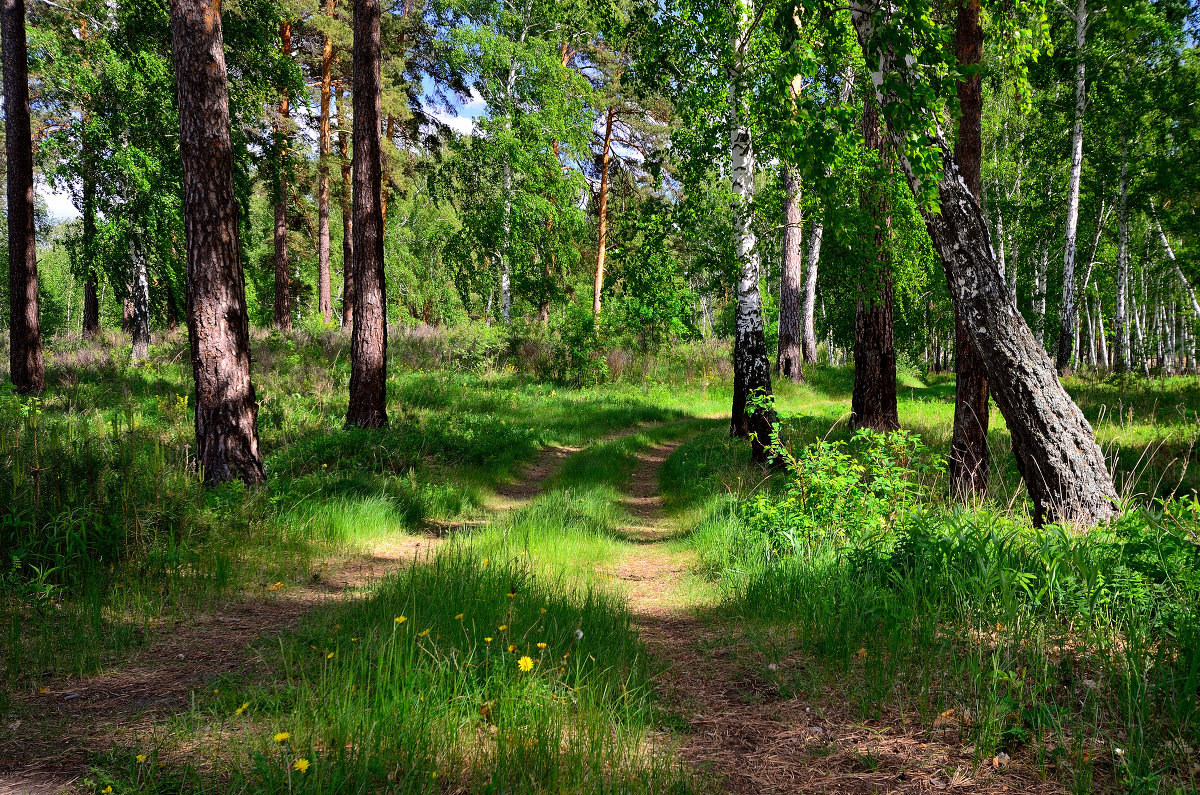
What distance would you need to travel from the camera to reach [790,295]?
17.1 m

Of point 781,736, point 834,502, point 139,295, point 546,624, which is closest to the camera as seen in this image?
point 781,736

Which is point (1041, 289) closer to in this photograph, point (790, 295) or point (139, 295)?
point (790, 295)

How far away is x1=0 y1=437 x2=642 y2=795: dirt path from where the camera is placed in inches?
90.3

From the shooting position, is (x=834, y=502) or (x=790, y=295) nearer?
(x=834, y=502)

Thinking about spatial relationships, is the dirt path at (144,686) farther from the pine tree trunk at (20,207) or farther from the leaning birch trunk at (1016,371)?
the pine tree trunk at (20,207)

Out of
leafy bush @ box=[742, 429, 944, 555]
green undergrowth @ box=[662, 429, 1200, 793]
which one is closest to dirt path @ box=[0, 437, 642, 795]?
green undergrowth @ box=[662, 429, 1200, 793]

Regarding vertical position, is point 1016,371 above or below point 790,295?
below

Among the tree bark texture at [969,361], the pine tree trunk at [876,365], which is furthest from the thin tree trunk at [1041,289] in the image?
the tree bark texture at [969,361]

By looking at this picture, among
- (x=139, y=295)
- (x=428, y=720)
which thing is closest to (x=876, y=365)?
(x=428, y=720)

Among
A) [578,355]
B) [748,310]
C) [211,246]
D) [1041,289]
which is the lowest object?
[578,355]

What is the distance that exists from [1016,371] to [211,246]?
778 cm

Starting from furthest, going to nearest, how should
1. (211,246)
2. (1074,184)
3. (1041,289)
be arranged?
(1041,289)
(1074,184)
(211,246)

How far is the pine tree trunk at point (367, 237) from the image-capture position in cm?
935

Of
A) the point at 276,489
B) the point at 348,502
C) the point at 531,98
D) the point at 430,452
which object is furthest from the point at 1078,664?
the point at 531,98
